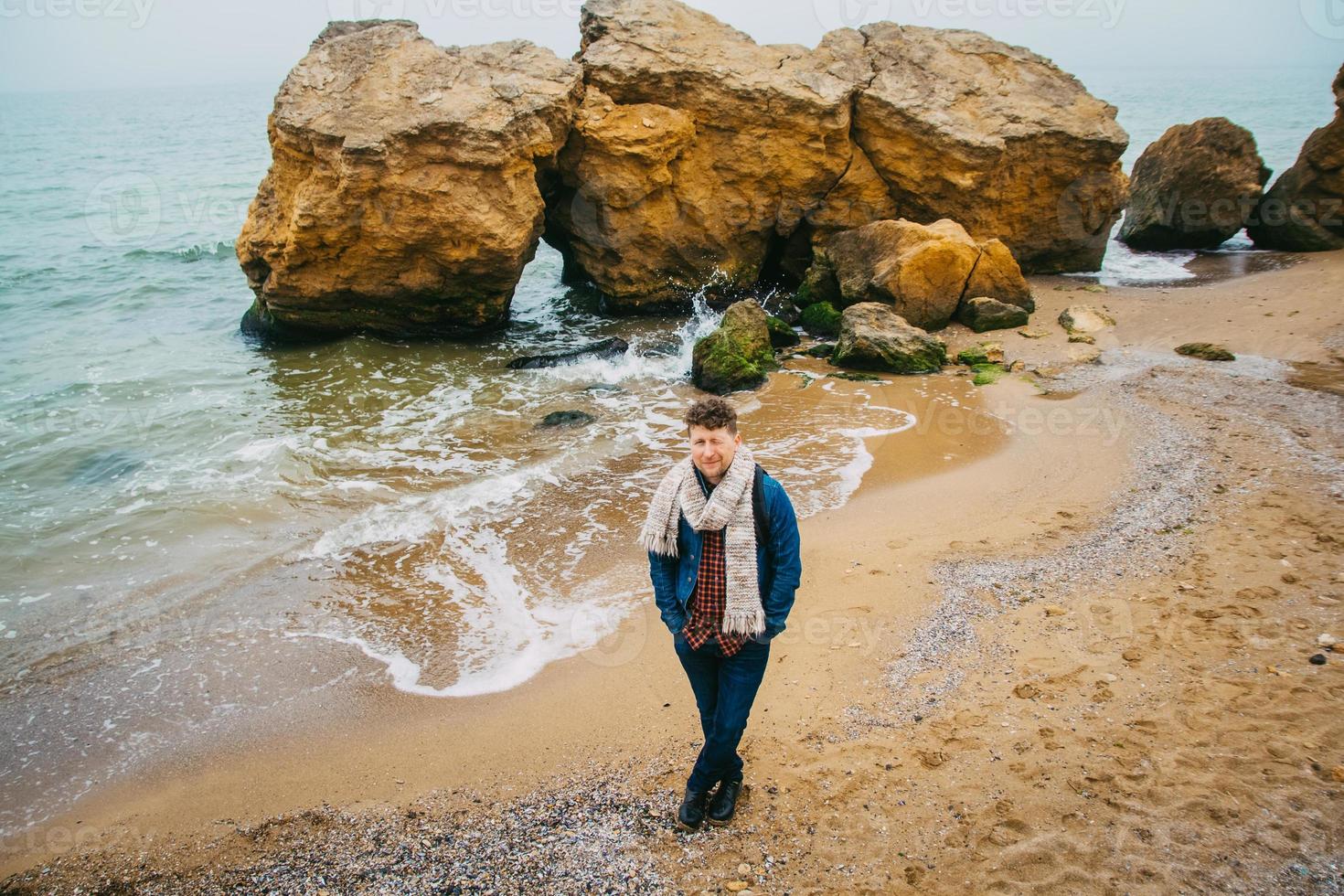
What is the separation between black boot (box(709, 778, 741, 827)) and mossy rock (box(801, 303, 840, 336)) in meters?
9.92

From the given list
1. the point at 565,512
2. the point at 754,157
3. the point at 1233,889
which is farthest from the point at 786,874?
the point at 754,157

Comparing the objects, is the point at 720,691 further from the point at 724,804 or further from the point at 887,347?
the point at 887,347

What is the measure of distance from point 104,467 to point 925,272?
1150 centimetres

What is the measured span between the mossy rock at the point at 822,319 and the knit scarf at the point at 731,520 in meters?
9.92

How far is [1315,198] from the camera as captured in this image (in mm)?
15180

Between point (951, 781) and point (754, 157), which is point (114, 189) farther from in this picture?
point (951, 781)

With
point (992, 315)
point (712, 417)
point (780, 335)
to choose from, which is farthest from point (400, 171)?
point (712, 417)

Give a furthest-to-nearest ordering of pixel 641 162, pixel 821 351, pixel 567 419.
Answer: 1. pixel 641 162
2. pixel 821 351
3. pixel 567 419

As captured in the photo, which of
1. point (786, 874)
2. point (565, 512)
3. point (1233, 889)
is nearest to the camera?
point (1233, 889)

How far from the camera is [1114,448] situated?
795 cm

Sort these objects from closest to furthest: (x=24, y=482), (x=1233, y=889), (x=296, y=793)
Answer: (x=1233, y=889) < (x=296, y=793) < (x=24, y=482)

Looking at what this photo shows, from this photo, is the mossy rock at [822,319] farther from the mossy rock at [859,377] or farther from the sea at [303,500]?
the sea at [303,500]

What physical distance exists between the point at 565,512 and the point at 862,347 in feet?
17.5

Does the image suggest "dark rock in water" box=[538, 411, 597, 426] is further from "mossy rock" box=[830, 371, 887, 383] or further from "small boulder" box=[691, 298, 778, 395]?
"mossy rock" box=[830, 371, 887, 383]
